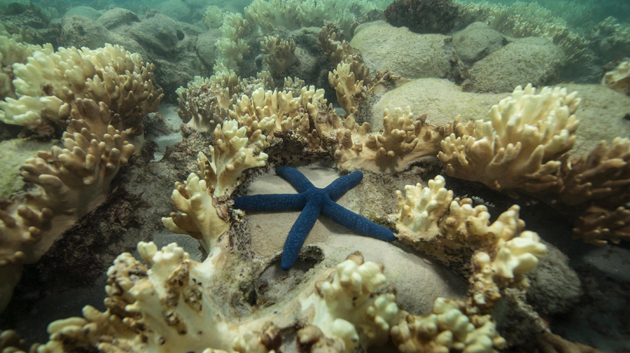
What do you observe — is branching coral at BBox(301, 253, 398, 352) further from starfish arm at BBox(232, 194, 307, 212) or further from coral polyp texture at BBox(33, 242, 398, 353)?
starfish arm at BBox(232, 194, 307, 212)

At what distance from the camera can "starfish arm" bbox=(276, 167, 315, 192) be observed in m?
2.85

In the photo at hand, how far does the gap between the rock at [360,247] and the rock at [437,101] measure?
5.21ft

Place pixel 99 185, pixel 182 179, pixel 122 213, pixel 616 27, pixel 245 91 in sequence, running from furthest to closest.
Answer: pixel 616 27 < pixel 245 91 < pixel 182 179 < pixel 122 213 < pixel 99 185

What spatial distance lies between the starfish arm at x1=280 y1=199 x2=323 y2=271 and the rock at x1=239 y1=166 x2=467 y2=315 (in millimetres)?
141

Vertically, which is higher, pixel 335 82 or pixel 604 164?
pixel 335 82

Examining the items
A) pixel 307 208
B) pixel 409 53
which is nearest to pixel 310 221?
pixel 307 208

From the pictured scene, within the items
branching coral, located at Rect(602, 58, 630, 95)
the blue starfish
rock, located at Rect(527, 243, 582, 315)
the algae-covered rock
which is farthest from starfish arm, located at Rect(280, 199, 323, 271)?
branching coral, located at Rect(602, 58, 630, 95)

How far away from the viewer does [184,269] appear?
1.64m

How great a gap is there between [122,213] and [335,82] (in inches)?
149

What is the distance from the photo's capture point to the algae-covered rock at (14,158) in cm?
248

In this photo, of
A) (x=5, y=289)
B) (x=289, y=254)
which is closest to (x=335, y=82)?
(x=289, y=254)

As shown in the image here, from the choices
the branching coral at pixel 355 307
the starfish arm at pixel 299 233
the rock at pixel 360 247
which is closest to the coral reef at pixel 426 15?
the rock at pixel 360 247

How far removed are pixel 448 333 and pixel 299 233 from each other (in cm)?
140

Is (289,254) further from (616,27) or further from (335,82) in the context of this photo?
(616,27)
